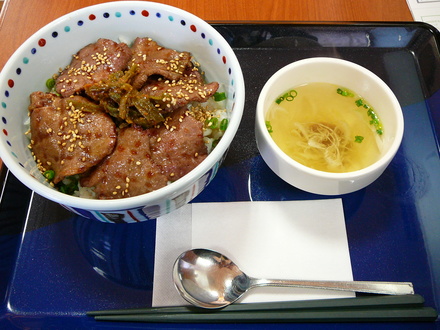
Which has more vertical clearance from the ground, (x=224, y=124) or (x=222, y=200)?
(x=224, y=124)

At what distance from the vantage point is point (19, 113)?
1445 mm

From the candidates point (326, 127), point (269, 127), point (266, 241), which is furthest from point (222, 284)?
point (326, 127)

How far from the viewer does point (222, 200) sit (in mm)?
1617

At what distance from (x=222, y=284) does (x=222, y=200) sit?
1.23 feet

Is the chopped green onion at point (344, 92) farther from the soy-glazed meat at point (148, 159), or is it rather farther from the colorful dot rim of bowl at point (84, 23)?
the soy-glazed meat at point (148, 159)

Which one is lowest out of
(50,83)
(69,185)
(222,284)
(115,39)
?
(222,284)

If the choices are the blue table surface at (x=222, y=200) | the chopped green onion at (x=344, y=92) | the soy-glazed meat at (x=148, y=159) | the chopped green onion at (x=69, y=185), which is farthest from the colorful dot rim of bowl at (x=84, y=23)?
the chopped green onion at (x=344, y=92)

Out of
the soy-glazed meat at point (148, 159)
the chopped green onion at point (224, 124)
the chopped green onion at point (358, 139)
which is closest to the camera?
the soy-glazed meat at point (148, 159)

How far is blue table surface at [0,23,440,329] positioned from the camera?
4.62ft

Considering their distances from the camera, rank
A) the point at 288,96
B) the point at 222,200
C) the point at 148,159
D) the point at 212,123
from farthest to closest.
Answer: the point at 288,96
the point at 222,200
the point at 212,123
the point at 148,159

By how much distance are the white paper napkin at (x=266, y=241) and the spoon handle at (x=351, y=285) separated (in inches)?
1.2

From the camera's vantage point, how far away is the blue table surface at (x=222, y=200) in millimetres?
1408

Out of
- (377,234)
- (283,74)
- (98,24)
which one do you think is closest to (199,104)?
(283,74)

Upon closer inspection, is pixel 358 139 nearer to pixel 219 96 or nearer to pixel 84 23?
pixel 219 96
